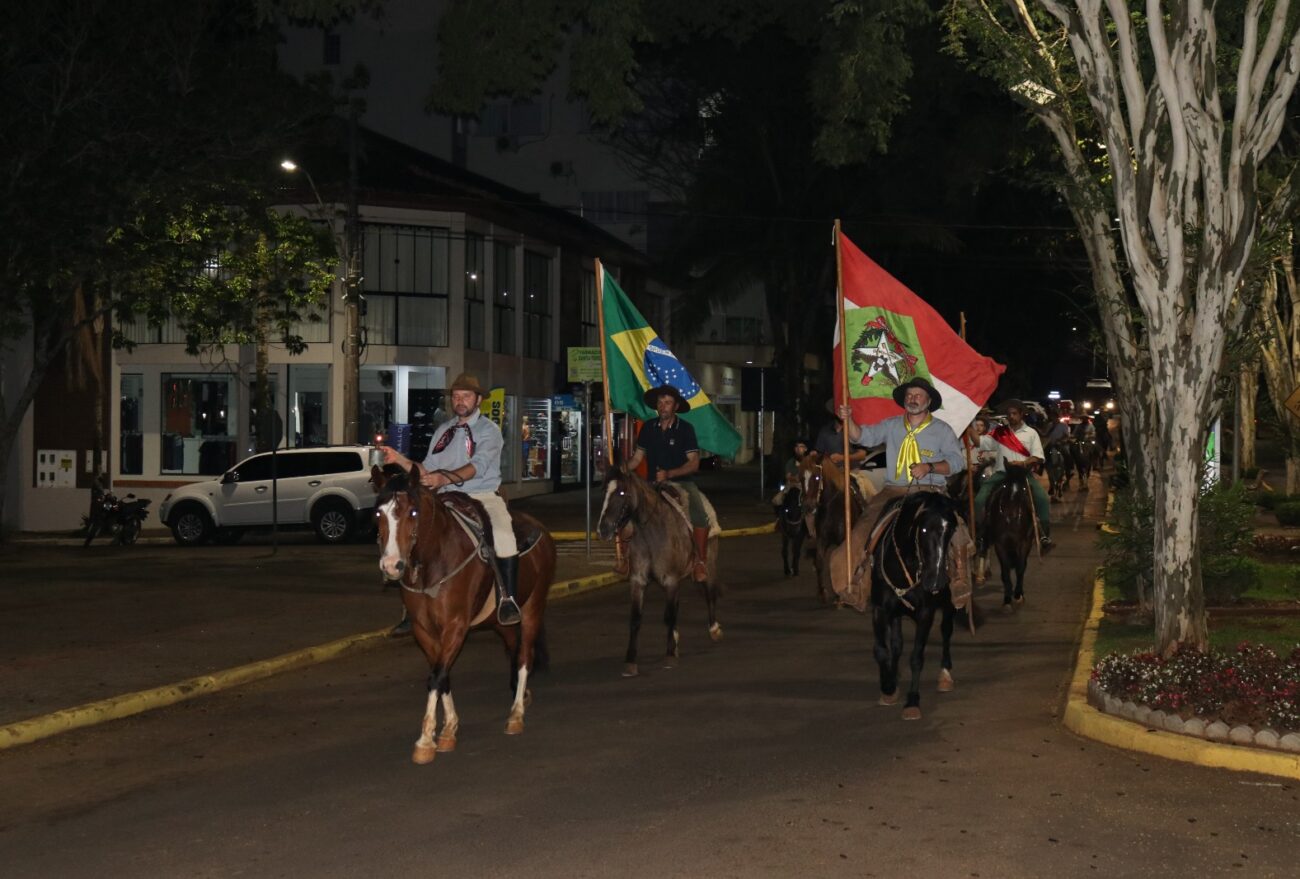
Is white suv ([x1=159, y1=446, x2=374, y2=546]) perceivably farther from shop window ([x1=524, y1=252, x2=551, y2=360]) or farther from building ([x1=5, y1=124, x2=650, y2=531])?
shop window ([x1=524, y1=252, x2=551, y2=360])

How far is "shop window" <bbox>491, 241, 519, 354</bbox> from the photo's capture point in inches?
1705

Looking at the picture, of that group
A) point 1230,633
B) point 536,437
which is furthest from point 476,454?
point 536,437

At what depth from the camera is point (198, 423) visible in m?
40.2

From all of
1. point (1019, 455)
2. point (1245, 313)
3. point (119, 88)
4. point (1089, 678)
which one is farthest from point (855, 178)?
point (1089, 678)

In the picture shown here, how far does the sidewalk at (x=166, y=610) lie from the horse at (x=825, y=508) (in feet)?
13.1

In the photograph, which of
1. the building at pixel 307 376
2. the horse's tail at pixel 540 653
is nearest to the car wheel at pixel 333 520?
the building at pixel 307 376

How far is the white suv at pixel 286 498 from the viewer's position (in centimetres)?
3039

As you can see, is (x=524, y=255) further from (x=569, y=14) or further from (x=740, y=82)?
(x=569, y=14)

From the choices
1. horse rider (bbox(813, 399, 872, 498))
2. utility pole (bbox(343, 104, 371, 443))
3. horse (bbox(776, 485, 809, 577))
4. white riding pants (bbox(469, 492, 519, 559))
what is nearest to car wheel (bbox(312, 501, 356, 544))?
utility pole (bbox(343, 104, 371, 443))

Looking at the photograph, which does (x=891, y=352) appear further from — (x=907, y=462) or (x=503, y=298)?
(x=503, y=298)

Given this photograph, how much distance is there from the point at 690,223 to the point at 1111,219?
86.2 ft

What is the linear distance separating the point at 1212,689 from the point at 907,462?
2863mm

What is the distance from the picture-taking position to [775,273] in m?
43.1

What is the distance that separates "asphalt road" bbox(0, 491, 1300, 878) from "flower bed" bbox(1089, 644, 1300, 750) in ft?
1.44
